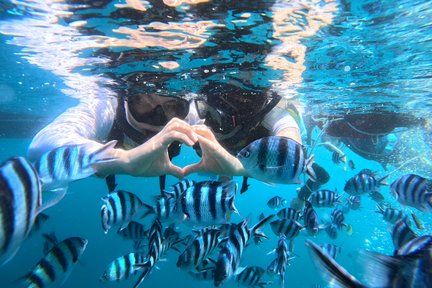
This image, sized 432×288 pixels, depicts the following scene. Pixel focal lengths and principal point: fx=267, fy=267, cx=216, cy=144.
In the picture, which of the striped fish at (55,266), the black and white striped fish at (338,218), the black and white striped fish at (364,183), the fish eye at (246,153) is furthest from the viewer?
the black and white striped fish at (338,218)

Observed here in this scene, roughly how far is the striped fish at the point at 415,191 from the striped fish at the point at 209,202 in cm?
354

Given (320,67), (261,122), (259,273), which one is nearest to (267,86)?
(320,67)

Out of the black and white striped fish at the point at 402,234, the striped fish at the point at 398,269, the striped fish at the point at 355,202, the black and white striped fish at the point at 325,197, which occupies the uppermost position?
the striped fish at the point at 398,269

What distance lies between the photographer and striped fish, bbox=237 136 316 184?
299cm

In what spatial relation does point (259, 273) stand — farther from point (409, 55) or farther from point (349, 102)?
point (349, 102)

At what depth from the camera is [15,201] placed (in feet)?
5.11

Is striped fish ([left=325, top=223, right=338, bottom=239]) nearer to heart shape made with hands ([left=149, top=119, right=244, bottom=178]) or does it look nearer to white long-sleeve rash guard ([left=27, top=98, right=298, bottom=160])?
white long-sleeve rash guard ([left=27, top=98, right=298, bottom=160])

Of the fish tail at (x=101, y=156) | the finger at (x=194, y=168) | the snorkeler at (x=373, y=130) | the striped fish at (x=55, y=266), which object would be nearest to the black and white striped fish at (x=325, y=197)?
the finger at (x=194, y=168)

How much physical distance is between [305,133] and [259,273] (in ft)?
55.7

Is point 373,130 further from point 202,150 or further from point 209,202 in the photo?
point 209,202

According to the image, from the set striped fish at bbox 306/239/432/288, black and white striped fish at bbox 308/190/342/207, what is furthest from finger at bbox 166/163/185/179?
black and white striped fish at bbox 308/190/342/207

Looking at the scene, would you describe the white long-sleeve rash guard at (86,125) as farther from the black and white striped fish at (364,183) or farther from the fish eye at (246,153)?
the black and white striped fish at (364,183)

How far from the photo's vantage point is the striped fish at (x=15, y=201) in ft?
4.93

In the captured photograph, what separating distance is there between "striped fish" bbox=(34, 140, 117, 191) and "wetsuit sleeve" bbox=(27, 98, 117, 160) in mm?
437
